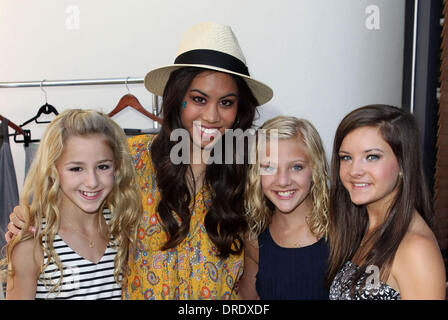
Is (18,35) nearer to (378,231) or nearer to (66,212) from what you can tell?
(66,212)

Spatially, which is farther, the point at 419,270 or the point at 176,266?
the point at 176,266

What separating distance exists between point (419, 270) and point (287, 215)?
2.08ft

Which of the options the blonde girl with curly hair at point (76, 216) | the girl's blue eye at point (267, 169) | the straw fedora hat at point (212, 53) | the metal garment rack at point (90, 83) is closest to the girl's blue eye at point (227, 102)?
the straw fedora hat at point (212, 53)

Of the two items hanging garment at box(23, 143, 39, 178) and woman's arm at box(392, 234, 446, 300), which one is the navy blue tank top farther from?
hanging garment at box(23, 143, 39, 178)

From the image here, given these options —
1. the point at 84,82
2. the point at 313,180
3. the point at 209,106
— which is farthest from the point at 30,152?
the point at 313,180

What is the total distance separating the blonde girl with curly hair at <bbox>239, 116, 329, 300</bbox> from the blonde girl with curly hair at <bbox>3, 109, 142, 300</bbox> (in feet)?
1.61

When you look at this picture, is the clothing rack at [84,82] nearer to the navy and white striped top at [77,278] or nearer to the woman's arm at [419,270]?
the navy and white striped top at [77,278]

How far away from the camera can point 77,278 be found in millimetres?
1363

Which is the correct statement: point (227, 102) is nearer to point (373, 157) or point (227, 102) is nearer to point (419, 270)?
point (373, 157)

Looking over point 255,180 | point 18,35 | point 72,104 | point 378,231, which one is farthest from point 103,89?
point 378,231

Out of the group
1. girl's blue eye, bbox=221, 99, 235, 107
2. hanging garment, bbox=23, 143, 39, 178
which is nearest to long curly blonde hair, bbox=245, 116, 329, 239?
girl's blue eye, bbox=221, 99, 235, 107

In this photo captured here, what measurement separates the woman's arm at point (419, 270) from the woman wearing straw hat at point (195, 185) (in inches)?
25.3
